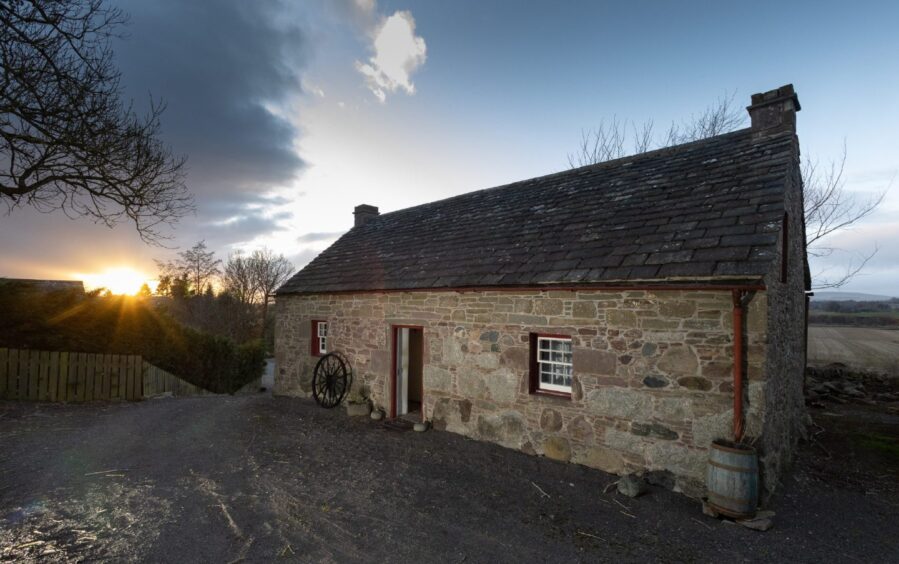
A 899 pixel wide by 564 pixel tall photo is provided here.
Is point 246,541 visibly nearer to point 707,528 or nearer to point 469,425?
point 469,425

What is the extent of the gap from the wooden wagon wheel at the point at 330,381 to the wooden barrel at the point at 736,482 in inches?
341

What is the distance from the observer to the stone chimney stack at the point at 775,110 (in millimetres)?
8422

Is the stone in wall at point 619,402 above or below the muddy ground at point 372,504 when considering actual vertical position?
above

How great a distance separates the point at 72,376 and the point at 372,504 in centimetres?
1149

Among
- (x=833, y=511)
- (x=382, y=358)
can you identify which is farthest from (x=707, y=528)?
(x=382, y=358)

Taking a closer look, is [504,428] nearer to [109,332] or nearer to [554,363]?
[554,363]

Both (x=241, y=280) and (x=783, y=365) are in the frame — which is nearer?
(x=783, y=365)

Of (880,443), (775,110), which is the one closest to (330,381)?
(775,110)

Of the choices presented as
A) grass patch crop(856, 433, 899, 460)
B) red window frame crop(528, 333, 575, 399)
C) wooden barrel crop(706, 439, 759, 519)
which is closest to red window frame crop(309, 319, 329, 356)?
red window frame crop(528, 333, 575, 399)

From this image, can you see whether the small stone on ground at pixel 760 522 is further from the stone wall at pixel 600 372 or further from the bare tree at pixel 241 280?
the bare tree at pixel 241 280

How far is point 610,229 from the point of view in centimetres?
820

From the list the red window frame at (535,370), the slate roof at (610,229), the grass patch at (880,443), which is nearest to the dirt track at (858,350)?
the grass patch at (880,443)

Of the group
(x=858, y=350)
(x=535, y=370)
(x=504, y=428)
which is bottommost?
(x=858, y=350)

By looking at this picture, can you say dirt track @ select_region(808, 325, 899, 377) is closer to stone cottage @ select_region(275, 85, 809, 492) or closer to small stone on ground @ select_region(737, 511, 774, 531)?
stone cottage @ select_region(275, 85, 809, 492)
